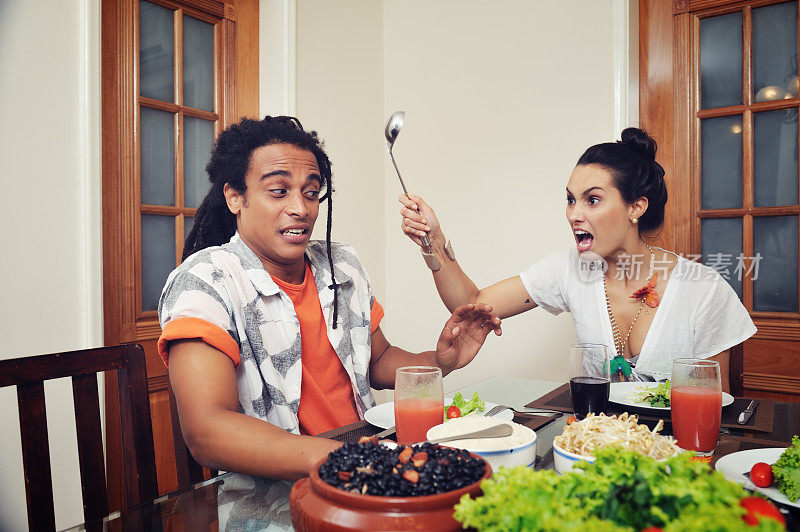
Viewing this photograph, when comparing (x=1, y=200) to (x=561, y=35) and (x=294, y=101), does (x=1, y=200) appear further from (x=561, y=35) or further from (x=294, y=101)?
(x=561, y=35)

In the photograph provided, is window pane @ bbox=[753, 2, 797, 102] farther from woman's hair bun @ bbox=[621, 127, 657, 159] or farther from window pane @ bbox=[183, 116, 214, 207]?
window pane @ bbox=[183, 116, 214, 207]

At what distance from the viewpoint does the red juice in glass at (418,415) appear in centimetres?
104

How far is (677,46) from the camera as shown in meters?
2.65

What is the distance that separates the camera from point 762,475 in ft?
2.70

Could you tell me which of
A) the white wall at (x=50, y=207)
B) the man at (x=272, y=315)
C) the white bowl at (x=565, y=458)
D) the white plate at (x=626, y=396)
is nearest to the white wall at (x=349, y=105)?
the white wall at (x=50, y=207)

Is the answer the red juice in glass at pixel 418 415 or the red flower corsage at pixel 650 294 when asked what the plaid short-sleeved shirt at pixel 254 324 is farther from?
the red flower corsage at pixel 650 294

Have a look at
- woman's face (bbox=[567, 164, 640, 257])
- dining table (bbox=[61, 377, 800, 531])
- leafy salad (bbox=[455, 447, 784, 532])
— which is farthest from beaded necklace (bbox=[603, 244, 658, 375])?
leafy salad (bbox=[455, 447, 784, 532])

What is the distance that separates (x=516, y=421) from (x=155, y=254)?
71.0 inches

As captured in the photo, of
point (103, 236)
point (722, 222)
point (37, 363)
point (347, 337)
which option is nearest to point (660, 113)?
point (722, 222)

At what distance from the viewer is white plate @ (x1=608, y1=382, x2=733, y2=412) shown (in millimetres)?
1297

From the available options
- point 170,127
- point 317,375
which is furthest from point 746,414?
point 170,127

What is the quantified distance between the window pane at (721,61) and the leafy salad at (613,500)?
250 centimetres

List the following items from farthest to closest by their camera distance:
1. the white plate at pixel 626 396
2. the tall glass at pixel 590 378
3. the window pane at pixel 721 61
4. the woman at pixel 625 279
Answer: the window pane at pixel 721 61 < the woman at pixel 625 279 < the white plate at pixel 626 396 < the tall glass at pixel 590 378

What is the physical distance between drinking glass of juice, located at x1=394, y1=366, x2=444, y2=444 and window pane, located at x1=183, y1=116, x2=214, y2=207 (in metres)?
1.88
